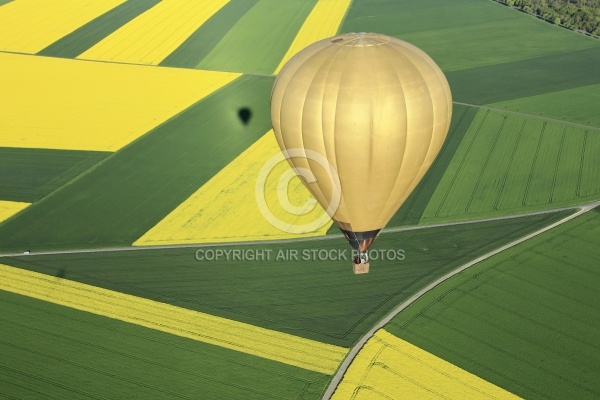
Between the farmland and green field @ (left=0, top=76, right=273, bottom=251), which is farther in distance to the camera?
green field @ (left=0, top=76, right=273, bottom=251)

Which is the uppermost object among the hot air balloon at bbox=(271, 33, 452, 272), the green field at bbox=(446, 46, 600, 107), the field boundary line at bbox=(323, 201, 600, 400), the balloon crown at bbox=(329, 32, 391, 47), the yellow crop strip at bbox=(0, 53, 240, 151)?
the yellow crop strip at bbox=(0, 53, 240, 151)

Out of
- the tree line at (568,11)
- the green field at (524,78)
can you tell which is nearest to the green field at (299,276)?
the green field at (524,78)

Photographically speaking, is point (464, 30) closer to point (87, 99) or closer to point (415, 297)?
point (87, 99)

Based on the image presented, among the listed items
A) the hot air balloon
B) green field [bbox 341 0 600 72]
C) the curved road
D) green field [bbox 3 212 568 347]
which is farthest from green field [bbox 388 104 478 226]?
green field [bbox 341 0 600 72]

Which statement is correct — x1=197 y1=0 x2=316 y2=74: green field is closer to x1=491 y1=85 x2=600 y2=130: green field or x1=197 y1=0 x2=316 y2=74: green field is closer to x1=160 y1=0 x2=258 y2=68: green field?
x1=160 y1=0 x2=258 y2=68: green field

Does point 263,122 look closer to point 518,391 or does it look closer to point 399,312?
point 399,312

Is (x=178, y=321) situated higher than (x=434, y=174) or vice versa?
(x=178, y=321)

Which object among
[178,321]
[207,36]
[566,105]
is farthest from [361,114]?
[207,36]

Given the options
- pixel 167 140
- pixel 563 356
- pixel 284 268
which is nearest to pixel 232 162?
pixel 167 140

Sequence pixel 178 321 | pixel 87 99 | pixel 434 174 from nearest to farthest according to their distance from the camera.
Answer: pixel 178 321
pixel 434 174
pixel 87 99
